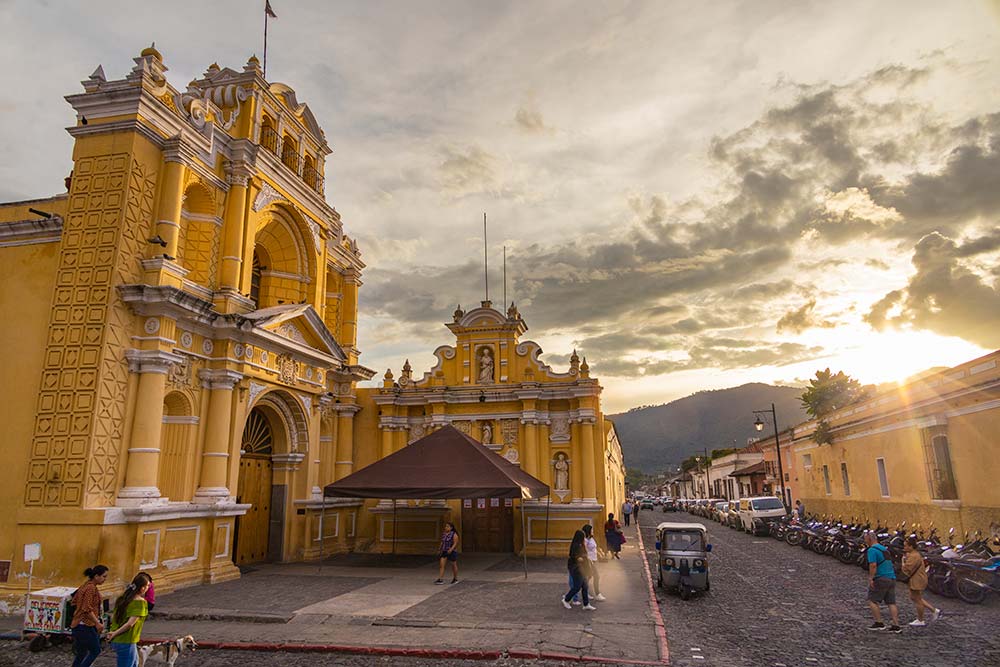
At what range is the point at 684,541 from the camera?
1416cm

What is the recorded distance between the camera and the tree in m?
29.6

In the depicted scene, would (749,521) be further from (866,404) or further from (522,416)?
(522,416)

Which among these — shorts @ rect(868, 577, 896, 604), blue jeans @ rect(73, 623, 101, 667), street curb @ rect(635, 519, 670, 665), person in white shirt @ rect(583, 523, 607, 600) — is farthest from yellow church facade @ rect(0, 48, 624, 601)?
shorts @ rect(868, 577, 896, 604)

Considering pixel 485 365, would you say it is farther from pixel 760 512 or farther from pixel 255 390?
pixel 760 512

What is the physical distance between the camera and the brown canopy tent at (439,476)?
642 inches

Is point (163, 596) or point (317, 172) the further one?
point (317, 172)

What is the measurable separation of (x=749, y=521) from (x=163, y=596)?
2566cm

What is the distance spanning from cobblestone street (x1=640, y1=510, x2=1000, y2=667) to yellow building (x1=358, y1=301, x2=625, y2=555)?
6120 millimetres

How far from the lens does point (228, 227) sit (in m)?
17.0

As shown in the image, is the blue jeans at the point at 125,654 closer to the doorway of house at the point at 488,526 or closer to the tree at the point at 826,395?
the doorway of house at the point at 488,526

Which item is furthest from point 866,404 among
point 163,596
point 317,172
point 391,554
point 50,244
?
point 50,244

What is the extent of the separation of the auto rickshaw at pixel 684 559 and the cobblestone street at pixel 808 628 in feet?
0.97

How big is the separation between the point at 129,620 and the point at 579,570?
7.30m

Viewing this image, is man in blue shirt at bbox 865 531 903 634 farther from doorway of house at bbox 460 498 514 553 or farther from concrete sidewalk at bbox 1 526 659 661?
doorway of house at bbox 460 498 514 553
